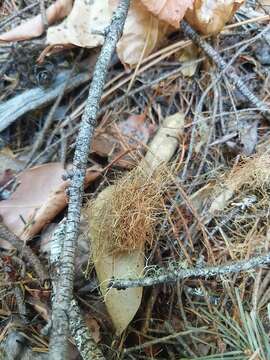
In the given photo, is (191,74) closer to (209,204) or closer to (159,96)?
(159,96)

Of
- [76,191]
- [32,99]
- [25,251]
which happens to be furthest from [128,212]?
[32,99]

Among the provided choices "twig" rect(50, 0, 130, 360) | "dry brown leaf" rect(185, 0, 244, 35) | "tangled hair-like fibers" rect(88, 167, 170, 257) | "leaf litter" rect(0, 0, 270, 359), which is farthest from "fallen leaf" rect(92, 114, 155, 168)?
"dry brown leaf" rect(185, 0, 244, 35)

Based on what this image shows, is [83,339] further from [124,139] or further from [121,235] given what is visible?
[124,139]

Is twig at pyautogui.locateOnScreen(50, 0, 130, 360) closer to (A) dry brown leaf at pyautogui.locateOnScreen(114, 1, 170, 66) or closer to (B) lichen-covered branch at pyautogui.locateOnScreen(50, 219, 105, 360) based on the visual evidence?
(B) lichen-covered branch at pyautogui.locateOnScreen(50, 219, 105, 360)

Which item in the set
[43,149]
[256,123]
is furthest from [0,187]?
[256,123]

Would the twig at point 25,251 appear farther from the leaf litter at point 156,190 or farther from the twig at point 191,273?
the twig at point 191,273

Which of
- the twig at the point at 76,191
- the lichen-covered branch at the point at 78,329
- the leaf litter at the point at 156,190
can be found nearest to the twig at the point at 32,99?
the leaf litter at the point at 156,190
